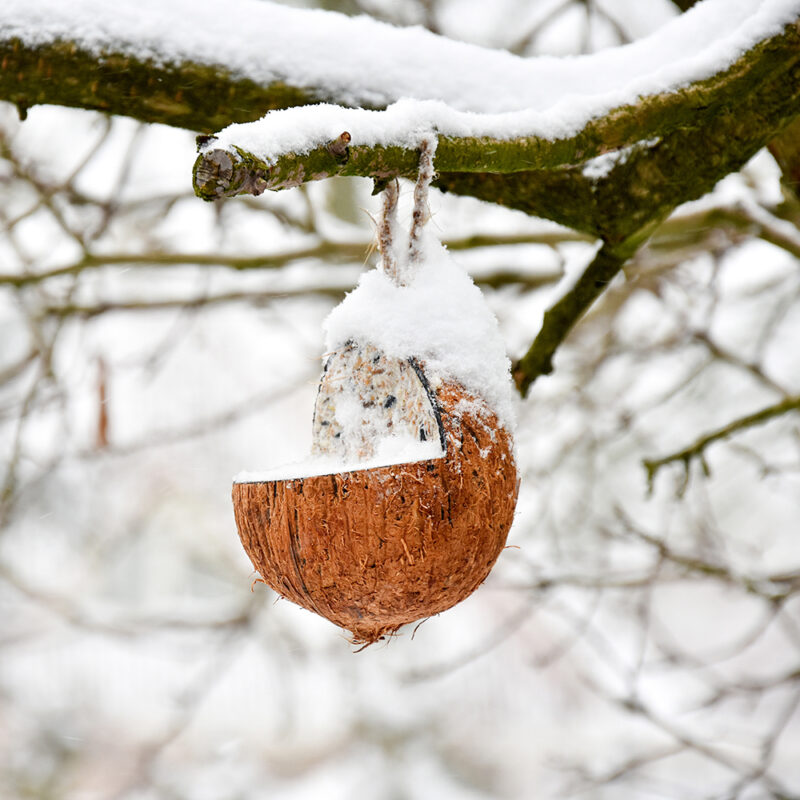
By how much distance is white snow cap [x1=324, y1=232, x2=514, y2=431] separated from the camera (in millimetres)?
884

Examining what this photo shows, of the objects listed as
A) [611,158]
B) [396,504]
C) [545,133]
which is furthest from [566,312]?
[396,504]

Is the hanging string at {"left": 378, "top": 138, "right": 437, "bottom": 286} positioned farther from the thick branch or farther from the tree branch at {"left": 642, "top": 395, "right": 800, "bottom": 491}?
the tree branch at {"left": 642, "top": 395, "right": 800, "bottom": 491}

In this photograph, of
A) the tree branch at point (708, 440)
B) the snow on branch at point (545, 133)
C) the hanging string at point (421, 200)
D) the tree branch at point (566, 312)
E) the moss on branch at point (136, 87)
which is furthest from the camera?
the tree branch at point (708, 440)

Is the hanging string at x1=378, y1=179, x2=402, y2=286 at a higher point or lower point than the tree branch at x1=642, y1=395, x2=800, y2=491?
higher

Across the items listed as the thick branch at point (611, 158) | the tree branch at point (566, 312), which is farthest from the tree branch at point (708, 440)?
the thick branch at point (611, 158)

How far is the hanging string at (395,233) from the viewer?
0.82 meters

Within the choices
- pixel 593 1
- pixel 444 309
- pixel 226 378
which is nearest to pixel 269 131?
pixel 444 309

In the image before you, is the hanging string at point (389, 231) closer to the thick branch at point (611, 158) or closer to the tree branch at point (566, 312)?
the thick branch at point (611, 158)

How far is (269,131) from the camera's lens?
1.93 feet

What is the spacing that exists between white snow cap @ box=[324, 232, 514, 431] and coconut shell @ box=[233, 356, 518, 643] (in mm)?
27

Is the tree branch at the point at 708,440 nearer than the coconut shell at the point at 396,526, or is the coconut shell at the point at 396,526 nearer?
the coconut shell at the point at 396,526

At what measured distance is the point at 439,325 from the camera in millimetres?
886

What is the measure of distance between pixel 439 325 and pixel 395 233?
0.11m

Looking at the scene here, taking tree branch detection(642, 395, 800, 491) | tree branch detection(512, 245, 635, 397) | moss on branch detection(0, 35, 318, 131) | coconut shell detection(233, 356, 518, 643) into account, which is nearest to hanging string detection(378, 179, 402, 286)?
coconut shell detection(233, 356, 518, 643)
